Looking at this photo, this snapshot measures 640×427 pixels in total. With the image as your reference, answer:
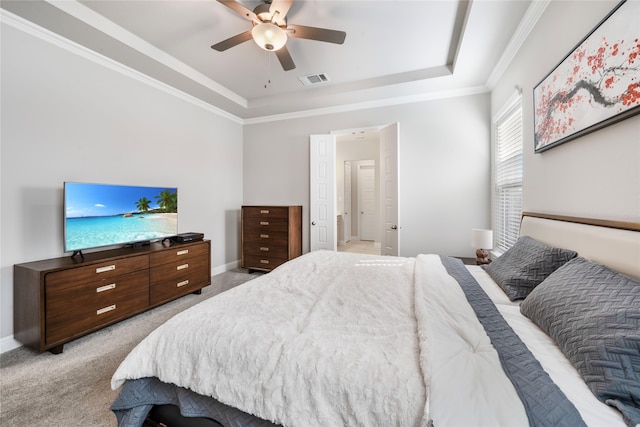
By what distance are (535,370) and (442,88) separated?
348 centimetres

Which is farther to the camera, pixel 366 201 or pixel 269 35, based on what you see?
pixel 366 201

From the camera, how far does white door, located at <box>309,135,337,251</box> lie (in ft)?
13.3

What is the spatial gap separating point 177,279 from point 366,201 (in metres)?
5.43

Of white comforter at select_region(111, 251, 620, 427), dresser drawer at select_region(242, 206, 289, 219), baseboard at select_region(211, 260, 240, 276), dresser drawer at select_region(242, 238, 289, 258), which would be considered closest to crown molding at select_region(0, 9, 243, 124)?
dresser drawer at select_region(242, 206, 289, 219)

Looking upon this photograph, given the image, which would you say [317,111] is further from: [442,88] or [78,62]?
[78,62]

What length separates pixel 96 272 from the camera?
217 centimetres

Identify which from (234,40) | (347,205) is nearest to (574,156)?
(234,40)

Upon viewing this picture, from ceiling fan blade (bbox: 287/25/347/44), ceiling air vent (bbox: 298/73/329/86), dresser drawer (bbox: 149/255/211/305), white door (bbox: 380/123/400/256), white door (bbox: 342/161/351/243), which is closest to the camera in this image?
ceiling fan blade (bbox: 287/25/347/44)

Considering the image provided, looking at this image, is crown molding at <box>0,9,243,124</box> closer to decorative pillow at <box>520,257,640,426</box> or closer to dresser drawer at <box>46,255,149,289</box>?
dresser drawer at <box>46,255,149,289</box>

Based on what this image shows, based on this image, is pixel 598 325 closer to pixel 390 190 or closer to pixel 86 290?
pixel 390 190

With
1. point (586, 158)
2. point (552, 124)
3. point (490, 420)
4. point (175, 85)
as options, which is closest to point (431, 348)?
point (490, 420)

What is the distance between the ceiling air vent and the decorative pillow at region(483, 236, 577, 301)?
2883 millimetres

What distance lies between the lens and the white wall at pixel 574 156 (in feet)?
3.83

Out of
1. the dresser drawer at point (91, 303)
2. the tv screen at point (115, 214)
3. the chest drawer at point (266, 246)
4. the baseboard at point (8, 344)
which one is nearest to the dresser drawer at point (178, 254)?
the dresser drawer at point (91, 303)
